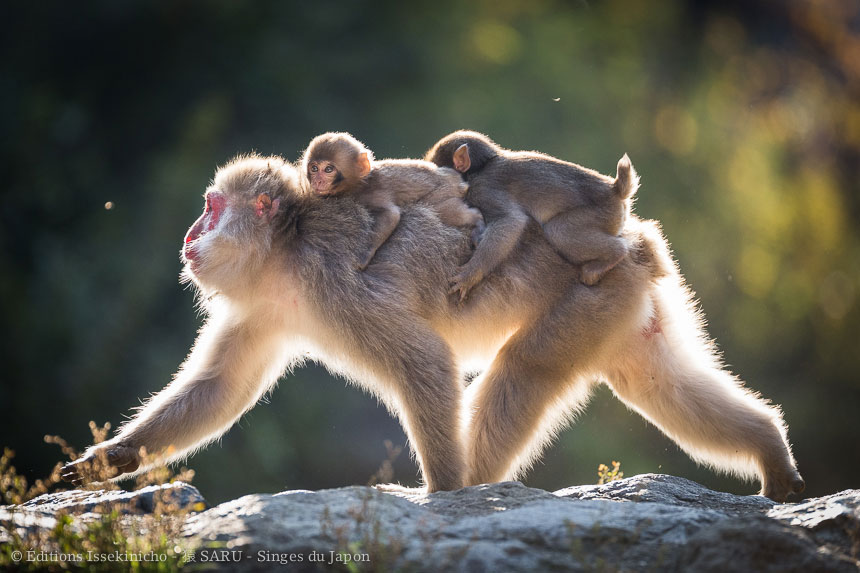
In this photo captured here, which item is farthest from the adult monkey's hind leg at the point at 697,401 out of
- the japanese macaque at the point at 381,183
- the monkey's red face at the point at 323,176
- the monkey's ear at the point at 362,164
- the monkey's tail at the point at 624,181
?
the monkey's red face at the point at 323,176

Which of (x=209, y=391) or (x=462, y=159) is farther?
(x=462, y=159)

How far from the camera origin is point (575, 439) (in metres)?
11.3

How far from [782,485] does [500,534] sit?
2231 mm

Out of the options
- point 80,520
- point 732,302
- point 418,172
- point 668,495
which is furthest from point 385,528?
point 732,302

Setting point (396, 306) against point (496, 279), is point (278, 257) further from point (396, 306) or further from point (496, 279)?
point (496, 279)

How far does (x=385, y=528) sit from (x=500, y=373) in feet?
4.97

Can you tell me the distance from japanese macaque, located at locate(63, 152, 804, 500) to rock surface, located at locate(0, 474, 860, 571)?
0.72 metres

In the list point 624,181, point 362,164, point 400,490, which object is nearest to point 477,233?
point 362,164

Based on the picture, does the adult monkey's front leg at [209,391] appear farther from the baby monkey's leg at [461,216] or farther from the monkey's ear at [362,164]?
the baby monkey's leg at [461,216]

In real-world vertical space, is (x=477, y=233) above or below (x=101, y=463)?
above

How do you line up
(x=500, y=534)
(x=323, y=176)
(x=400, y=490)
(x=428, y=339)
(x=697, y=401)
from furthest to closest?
(x=697, y=401)
(x=323, y=176)
(x=400, y=490)
(x=428, y=339)
(x=500, y=534)

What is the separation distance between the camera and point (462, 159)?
5.15m

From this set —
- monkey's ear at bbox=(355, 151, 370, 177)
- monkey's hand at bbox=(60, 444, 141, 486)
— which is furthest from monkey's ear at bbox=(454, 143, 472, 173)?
monkey's hand at bbox=(60, 444, 141, 486)

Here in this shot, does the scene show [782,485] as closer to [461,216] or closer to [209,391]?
[461,216]
